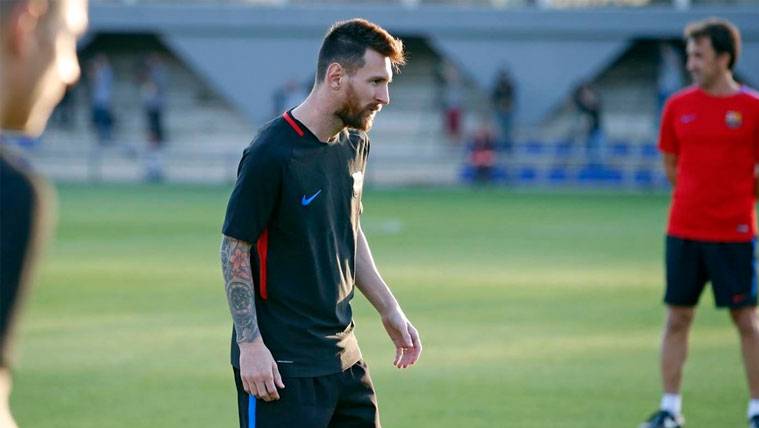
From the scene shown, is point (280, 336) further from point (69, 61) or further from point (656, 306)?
point (656, 306)

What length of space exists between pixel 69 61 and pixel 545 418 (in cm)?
665

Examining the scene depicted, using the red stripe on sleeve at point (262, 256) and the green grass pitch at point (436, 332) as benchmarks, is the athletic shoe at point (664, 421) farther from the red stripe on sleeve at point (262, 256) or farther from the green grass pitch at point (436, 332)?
the red stripe on sleeve at point (262, 256)

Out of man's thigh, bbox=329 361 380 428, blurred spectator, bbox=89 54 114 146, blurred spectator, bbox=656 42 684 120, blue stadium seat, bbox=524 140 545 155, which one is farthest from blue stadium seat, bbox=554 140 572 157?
man's thigh, bbox=329 361 380 428

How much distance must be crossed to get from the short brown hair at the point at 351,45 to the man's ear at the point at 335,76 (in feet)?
0.06

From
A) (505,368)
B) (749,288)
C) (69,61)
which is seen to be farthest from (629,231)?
(69,61)

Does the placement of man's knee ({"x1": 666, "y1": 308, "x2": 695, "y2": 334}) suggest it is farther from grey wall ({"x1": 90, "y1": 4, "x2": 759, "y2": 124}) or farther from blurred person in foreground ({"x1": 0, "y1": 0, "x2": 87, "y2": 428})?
grey wall ({"x1": 90, "y1": 4, "x2": 759, "y2": 124})

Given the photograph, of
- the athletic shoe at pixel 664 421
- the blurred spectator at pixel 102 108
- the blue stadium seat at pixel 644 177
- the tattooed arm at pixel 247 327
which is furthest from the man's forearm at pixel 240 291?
the blurred spectator at pixel 102 108

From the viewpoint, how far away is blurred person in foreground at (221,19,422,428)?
545cm

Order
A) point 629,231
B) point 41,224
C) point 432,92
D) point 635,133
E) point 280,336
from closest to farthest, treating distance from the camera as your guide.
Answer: point 41,224 → point 280,336 → point 629,231 → point 635,133 → point 432,92

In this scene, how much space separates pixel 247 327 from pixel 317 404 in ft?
1.41

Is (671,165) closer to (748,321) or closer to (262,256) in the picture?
(748,321)

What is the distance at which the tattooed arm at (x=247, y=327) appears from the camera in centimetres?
Answer: 539

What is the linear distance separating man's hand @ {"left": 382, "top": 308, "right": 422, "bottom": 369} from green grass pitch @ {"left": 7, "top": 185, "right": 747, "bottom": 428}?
1908 mm

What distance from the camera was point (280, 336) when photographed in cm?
556
